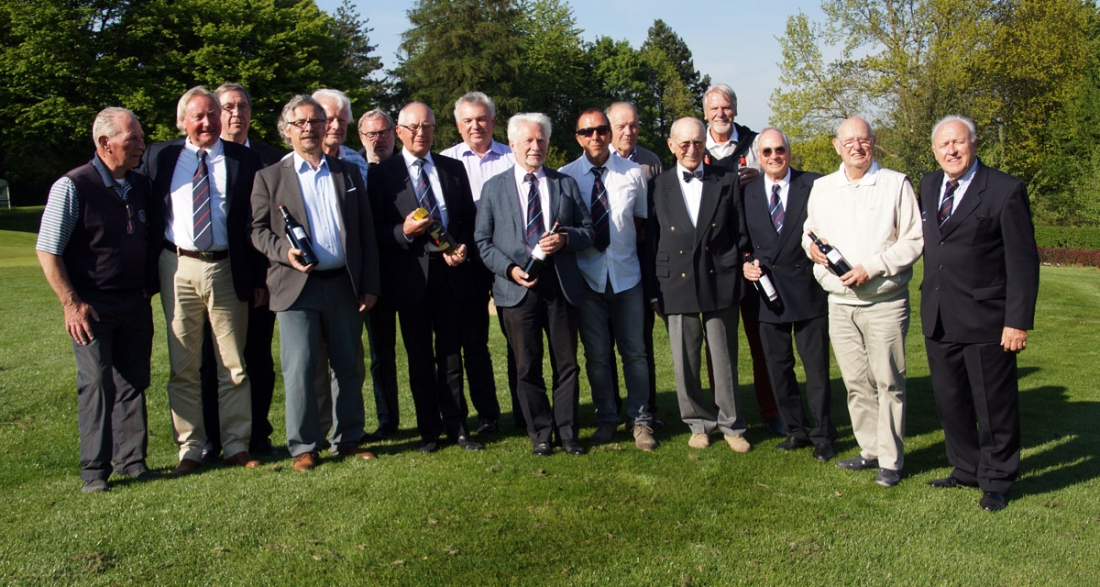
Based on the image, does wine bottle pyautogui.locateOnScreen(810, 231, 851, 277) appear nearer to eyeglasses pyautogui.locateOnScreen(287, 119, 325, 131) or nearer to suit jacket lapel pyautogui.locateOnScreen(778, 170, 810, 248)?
suit jacket lapel pyautogui.locateOnScreen(778, 170, 810, 248)

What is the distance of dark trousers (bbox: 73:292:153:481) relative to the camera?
17.4 feet

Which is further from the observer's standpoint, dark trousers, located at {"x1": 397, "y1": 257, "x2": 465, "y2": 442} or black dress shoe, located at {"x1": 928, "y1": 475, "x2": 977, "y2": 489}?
dark trousers, located at {"x1": 397, "y1": 257, "x2": 465, "y2": 442}

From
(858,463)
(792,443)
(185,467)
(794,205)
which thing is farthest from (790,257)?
(185,467)

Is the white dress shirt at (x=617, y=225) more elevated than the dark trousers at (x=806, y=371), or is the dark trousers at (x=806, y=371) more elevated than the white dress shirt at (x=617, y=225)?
the white dress shirt at (x=617, y=225)

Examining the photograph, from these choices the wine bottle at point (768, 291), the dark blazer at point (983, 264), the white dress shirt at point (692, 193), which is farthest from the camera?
the white dress shirt at point (692, 193)

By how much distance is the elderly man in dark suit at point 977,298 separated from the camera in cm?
504

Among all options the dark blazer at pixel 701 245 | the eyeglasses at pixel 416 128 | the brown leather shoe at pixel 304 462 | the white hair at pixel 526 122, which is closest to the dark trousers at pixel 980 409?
the dark blazer at pixel 701 245

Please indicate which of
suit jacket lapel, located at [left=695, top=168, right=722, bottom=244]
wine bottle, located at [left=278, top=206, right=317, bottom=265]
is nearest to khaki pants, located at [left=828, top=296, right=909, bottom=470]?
suit jacket lapel, located at [left=695, top=168, right=722, bottom=244]

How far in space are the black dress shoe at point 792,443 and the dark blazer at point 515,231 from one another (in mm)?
1866

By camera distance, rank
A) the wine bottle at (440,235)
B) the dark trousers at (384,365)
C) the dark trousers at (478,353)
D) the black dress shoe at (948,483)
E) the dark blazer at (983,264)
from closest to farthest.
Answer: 1. the dark blazer at (983,264)
2. the black dress shoe at (948,483)
3. the wine bottle at (440,235)
4. the dark trousers at (478,353)
5. the dark trousers at (384,365)

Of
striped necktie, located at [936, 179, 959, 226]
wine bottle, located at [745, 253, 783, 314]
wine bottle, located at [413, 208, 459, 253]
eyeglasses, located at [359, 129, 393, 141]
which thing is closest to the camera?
striped necktie, located at [936, 179, 959, 226]

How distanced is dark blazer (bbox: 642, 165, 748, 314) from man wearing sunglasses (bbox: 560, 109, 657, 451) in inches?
7.7

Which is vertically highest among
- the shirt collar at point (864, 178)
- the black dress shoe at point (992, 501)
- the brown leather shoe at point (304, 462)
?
the shirt collar at point (864, 178)

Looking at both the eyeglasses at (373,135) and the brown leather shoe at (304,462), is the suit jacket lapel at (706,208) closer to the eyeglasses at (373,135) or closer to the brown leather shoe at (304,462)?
the eyeglasses at (373,135)
